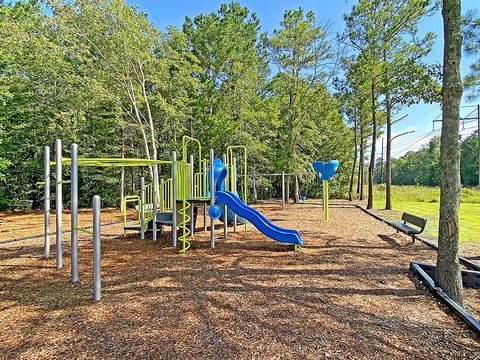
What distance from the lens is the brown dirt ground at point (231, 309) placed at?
105 inches

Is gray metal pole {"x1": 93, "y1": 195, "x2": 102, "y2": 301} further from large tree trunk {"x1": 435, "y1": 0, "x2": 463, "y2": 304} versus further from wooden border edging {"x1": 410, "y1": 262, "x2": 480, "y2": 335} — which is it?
large tree trunk {"x1": 435, "y1": 0, "x2": 463, "y2": 304}

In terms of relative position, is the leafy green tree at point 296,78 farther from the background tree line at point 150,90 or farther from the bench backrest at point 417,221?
the bench backrest at point 417,221

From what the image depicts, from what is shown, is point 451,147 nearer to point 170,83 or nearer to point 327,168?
point 327,168

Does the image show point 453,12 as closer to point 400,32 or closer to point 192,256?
point 192,256

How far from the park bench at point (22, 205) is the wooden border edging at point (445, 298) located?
20102 millimetres

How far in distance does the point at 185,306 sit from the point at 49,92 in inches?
720

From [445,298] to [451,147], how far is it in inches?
70.7

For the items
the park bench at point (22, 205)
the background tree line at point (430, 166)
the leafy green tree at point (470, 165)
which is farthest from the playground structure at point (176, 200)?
the leafy green tree at point (470, 165)

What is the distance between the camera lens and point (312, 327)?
9.94ft

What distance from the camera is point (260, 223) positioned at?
23.1 feet

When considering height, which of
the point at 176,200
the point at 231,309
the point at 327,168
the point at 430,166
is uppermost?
the point at 430,166

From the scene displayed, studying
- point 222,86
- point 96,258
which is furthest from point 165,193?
point 222,86

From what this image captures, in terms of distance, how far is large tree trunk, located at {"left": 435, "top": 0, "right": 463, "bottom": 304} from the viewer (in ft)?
12.0

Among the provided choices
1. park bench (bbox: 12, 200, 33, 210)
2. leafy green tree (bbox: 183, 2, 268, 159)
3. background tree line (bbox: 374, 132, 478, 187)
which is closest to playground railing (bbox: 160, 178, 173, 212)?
leafy green tree (bbox: 183, 2, 268, 159)
